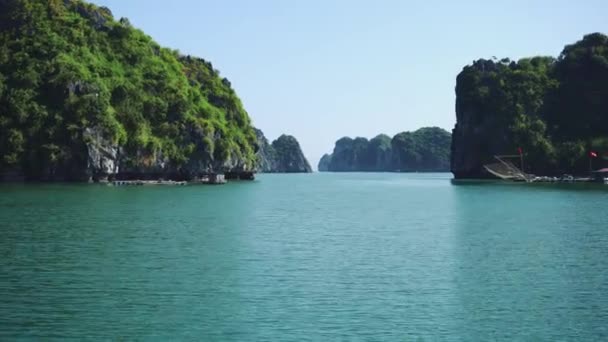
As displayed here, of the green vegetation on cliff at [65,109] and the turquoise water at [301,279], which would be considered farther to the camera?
the green vegetation on cliff at [65,109]

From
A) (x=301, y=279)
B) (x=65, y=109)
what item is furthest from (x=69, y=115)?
(x=301, y=279)

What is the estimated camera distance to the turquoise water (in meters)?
28.0

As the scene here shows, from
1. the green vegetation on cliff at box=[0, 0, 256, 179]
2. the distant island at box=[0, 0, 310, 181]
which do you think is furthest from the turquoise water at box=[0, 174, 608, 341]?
the green vegetation on cliff at box=[0, 0, 256, 179]

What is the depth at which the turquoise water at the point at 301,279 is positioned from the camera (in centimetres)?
2798

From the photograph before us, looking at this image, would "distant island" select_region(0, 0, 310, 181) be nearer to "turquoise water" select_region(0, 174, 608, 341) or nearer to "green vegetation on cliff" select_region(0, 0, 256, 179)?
"green vegetation on cliff" select_region(0, 0, 256, 179)

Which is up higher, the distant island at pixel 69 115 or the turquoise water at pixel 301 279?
the distant island at pixel 69 115

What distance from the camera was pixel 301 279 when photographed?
125 ft

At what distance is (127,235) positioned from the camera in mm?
56969

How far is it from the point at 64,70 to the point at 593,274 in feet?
526

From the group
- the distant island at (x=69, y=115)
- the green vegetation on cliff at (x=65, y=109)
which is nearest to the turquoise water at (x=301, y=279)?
the distant island at (x=69, y=115)

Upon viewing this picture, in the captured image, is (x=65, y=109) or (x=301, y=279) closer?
(x=301, y=279)

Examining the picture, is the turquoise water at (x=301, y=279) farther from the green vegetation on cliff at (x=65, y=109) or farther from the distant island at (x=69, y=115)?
the green vegetation on cliff at (x=65, y=109)

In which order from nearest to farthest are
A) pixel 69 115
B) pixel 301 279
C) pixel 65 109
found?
1. pixel 301 279
2. pixel 69 115
3. pixel 65 109

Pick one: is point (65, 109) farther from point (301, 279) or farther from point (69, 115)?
point (301, 279)
